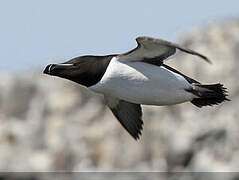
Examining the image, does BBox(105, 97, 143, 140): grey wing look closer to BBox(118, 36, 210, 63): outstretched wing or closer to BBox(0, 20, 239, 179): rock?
BBox(118, 36, 210, 63): outstretched wing

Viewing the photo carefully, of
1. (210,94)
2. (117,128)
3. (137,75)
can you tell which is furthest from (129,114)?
(117,128)

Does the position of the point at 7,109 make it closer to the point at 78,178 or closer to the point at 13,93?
the point at 13,93

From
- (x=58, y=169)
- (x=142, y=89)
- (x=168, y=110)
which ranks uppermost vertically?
(x=142, y=89)

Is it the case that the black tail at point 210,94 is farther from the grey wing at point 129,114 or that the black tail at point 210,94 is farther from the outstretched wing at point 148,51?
the grey wing at point 129,114

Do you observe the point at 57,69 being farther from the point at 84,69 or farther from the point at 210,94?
the point at 210,94

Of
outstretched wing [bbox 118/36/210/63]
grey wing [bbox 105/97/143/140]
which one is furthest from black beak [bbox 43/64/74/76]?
grey wing [bbox 105/97/143/140]

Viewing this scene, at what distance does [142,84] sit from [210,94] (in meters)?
1.06

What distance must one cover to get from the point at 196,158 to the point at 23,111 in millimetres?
6478

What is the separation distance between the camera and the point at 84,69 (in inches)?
342

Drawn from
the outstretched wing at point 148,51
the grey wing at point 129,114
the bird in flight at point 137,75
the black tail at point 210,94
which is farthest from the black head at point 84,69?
the grey wing at point 129,114

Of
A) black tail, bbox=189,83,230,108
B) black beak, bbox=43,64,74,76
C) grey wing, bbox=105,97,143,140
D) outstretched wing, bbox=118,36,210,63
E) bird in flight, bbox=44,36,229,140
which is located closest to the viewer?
outstretched wing, bbox=118,36,210,63

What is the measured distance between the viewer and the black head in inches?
339

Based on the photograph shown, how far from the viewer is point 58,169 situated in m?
22.3

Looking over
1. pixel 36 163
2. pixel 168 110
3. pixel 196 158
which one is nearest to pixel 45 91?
pixel 36 163
